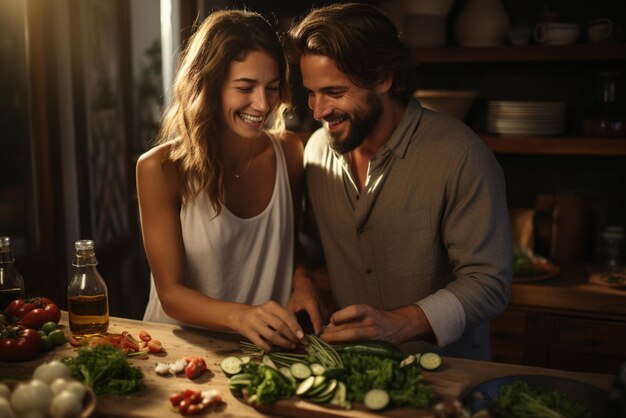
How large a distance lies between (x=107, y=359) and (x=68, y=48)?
217cm

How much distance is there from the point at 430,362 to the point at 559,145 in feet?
6.74

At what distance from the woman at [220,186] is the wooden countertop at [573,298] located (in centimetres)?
141

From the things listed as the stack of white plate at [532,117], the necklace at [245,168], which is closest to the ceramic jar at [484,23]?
the stack of white plate at [532,117]

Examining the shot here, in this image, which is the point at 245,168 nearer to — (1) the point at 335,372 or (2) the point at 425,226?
(2) the point at 425,226

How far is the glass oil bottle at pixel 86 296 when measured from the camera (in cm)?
203

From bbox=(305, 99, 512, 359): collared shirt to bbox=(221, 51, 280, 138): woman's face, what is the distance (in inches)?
15.0

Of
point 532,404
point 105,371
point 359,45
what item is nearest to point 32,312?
point 105,371

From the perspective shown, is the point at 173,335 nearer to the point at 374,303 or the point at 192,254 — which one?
the point at 192,254

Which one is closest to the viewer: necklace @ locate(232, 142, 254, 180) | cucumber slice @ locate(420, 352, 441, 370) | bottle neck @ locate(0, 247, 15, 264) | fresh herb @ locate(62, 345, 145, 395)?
fresh herb @ locate(62, 345, 145, 395)

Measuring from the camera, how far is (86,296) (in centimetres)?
206

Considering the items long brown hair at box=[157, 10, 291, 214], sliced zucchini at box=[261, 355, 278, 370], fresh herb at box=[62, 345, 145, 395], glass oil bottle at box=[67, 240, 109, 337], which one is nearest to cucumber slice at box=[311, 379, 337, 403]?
sliced zucchini at box=[261, 355, 278, 370]

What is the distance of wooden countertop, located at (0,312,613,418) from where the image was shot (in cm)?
165

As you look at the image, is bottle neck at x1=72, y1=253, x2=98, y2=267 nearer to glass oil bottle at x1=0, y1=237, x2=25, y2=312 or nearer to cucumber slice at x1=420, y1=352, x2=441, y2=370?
glass oil bottle at x1=0, y1=237, x2=25, y2=312

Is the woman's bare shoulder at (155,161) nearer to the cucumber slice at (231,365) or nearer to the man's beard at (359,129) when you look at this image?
the man's beard at (359,129)
